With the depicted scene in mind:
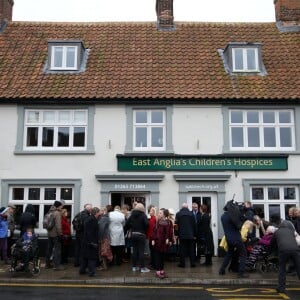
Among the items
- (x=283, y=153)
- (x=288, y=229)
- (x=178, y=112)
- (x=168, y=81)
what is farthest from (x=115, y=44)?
(x=288, y=229)

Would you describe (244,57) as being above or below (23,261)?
above

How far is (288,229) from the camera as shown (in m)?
9.88

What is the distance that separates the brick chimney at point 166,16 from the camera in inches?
802

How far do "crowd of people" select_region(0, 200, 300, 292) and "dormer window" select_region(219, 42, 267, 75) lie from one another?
6.38 m

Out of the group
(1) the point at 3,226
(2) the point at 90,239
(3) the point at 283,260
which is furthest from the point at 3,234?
(3) the point at 283,260

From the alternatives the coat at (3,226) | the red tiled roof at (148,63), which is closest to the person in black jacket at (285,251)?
the red tiled roof at (148,63)

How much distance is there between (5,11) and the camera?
20.9 m

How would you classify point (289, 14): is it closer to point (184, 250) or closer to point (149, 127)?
point (149, 127)

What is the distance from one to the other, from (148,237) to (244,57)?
8815mm

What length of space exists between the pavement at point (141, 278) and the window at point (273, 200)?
3927 millimetres

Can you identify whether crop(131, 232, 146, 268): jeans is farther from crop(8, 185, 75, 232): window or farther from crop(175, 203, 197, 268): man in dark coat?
crop(8, 185, 75, 232): window

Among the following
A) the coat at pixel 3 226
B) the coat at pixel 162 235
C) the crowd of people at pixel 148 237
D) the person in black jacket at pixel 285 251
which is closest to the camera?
the person in black jacket at pixel 285 251

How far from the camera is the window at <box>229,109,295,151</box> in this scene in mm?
15969

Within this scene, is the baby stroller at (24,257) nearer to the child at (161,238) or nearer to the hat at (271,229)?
the child at (161,238)
